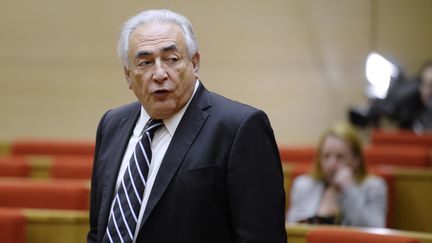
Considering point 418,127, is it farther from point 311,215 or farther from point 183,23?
point 183,23

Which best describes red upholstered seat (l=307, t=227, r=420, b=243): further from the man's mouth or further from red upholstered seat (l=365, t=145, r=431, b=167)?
red upholstered seat (l=365, t=145, r=431, b=167)

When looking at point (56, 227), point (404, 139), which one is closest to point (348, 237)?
point (56, 227)

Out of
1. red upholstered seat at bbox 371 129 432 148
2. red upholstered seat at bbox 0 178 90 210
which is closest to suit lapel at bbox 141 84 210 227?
red upholstered seat at bbox 0 178 90 210

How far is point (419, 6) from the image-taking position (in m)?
4.50

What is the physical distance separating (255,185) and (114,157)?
26 centimetres

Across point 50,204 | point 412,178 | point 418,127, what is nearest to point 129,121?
point 50,204

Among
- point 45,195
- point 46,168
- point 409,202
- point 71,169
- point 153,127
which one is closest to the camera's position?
point 153,127

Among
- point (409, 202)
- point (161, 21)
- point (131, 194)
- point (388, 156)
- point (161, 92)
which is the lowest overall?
point (409, 202)

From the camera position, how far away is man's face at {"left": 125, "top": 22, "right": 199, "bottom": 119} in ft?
3.84

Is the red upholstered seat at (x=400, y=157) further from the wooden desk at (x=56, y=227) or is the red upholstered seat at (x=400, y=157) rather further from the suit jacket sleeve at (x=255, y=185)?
the suit jacket sleeve at (x=255, y=185)

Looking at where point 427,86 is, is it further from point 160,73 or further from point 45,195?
point 160,73

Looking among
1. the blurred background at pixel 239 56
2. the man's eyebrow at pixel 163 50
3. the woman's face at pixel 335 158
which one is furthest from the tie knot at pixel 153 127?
the blurred background at pixel 239 56

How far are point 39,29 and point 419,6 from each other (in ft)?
7.03

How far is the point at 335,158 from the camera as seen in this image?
7.95ft
